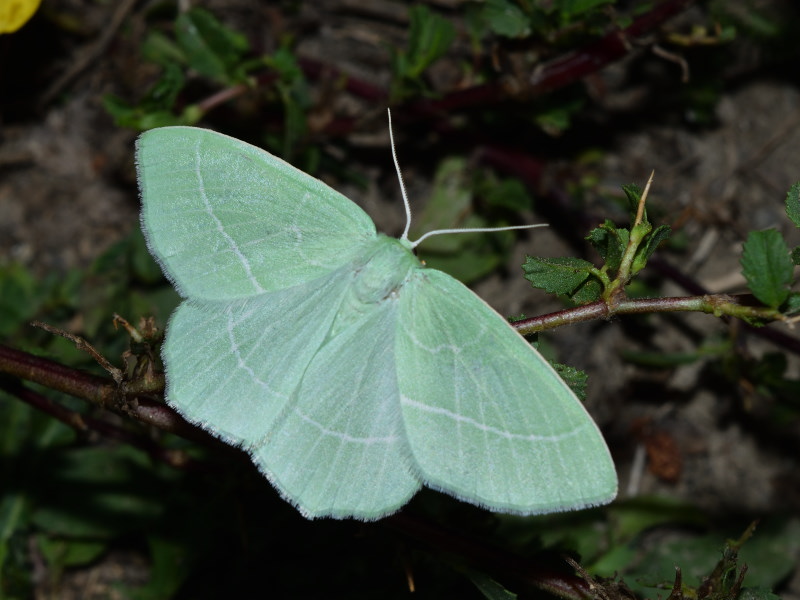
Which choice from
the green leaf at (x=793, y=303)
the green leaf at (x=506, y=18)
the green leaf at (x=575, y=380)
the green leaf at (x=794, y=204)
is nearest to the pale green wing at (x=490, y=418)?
the green leaf at (x=575, y=380)

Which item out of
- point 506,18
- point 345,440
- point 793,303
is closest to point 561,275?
point 793,303

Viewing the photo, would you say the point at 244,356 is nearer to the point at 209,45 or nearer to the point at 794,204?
the point at 794,204

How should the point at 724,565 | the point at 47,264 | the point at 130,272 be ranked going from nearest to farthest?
the point at 724,565, the point at 130,272, the point at 47,264

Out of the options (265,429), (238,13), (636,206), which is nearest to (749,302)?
(636,206)

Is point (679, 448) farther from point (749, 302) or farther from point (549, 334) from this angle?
point (749, 302)

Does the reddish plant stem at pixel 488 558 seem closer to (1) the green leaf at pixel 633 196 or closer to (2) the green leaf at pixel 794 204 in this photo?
(1) the green leaf at pixel 633 196

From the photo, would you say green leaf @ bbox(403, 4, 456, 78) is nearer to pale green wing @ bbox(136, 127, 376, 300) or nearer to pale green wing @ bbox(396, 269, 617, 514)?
pale green wing @ bbox(136, 127, 376, 300)
